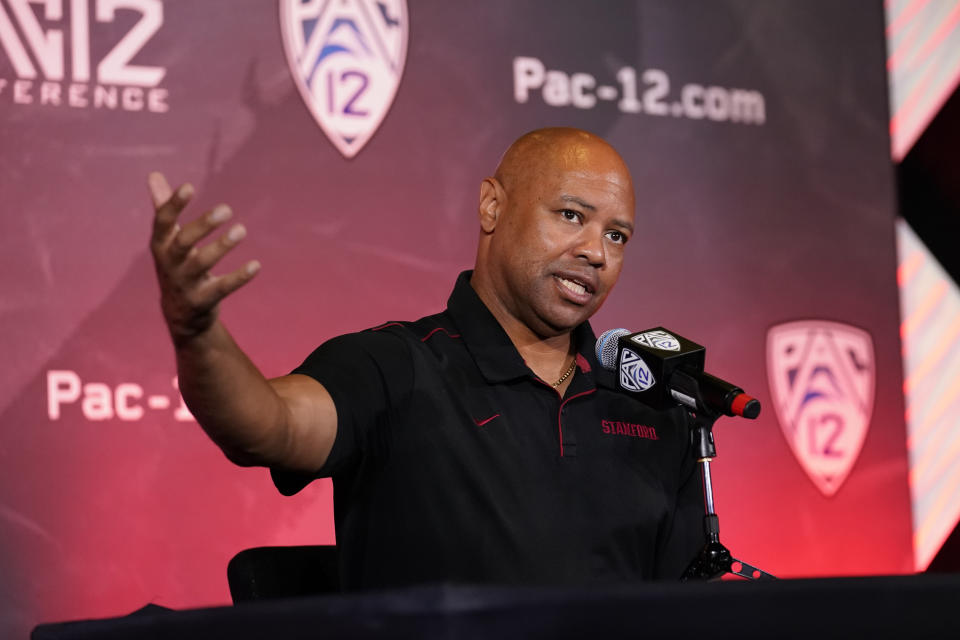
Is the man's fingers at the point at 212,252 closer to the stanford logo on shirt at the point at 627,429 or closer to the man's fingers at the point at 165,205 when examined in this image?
the man's fingers at the point at 165,205

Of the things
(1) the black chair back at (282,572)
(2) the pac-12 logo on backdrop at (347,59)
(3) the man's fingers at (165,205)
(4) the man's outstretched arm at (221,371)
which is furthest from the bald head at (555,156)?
(3) the man's fingers at (165,205)

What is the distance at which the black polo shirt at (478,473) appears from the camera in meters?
1.71

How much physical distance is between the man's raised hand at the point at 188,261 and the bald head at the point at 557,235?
88 cm

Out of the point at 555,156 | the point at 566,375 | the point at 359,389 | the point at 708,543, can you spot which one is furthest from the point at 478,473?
the point at 555,156

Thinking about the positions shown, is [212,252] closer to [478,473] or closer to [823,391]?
[478,473]

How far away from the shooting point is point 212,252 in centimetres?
111

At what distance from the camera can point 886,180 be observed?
355cm

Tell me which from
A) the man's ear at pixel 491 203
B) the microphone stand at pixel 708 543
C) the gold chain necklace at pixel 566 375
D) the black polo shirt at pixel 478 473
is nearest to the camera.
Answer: the microphone stand at pixel 708 543

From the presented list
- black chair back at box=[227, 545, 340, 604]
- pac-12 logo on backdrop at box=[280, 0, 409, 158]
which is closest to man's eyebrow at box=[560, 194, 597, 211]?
black chair back at box=[227, 545, 340, 604]

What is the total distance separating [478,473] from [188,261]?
0.75 metres

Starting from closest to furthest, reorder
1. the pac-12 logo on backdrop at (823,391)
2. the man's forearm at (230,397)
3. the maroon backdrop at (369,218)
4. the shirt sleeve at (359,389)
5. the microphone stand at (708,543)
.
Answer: the man's forearm at (230,397) → the microphone stand at (708,543) → the shirt sleeve at (359,389) → the maroon backdrop at (369,218) → the pac-12 logo on backdrop at (823,391)

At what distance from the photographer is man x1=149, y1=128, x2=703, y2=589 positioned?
1.62 metres

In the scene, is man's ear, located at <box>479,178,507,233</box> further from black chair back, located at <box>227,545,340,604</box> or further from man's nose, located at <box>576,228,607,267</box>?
black chair back, located at <box>227,545,340,604</box>

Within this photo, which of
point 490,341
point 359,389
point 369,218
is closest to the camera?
point 359,389
